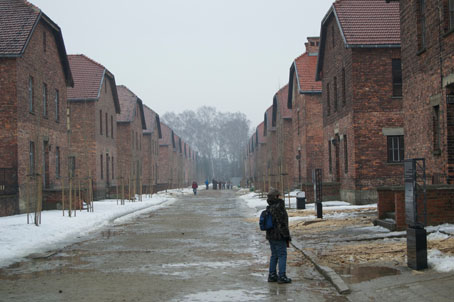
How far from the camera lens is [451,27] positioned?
1505cm

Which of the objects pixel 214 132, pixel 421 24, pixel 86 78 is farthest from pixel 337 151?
pixel 214 132

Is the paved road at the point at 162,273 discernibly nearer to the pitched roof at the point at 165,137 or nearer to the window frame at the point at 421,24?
the window frame at the point at 421,24

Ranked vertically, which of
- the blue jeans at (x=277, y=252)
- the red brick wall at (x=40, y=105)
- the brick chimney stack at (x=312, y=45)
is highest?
the brick chimney stack at (x=312, y=45)

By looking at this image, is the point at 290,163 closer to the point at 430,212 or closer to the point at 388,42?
the point at 388,42

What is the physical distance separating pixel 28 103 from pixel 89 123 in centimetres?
1202

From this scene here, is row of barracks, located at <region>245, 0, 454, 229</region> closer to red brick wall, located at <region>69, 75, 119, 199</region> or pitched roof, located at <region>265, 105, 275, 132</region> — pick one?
red brick wall, located at <region>69, 75, 119, 199</region>

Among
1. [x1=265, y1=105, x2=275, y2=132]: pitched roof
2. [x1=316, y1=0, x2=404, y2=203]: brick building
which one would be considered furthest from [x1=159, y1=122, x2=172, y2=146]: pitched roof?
[x1=316, y1=0, x2=404, y2=203]: brick building

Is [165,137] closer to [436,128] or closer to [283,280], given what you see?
[436,128]

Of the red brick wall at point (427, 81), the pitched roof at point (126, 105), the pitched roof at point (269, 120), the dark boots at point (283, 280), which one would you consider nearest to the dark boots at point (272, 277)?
the dark boots at point (283, 280)

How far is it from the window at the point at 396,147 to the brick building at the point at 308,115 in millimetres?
11809

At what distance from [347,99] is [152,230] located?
38.6 ft

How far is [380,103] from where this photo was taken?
24562 mm

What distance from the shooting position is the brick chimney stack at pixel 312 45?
41.8m

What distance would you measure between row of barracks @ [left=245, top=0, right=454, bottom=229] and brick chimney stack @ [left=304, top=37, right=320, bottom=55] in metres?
0.07
